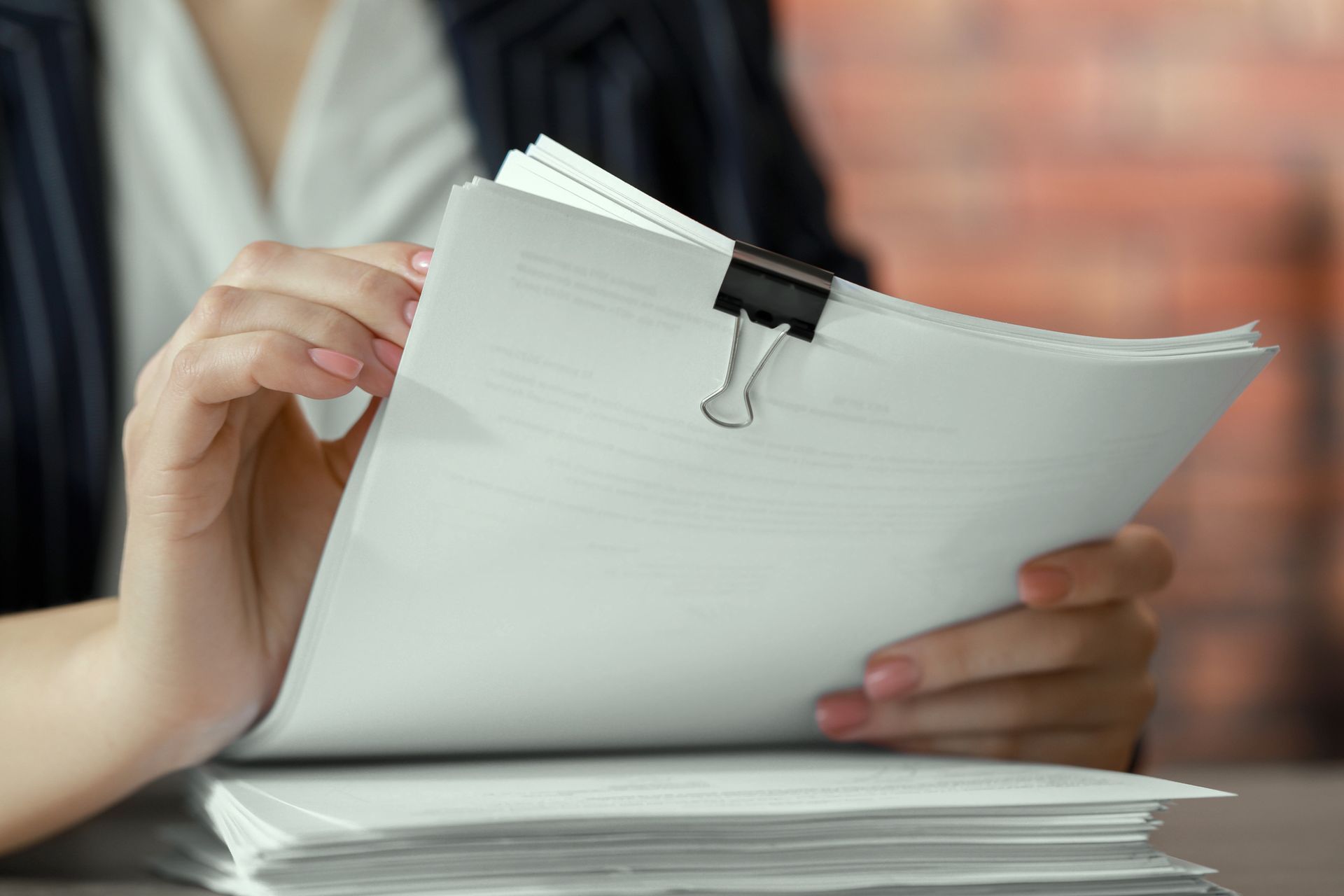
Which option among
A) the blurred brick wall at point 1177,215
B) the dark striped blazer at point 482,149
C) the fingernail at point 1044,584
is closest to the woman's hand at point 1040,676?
the fingernail at point 1044,584

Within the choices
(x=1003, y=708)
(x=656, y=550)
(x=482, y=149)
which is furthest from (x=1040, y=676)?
(x=482, y=149)

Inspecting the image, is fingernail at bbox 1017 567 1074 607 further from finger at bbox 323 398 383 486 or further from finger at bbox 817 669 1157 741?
finger at bbox 323 398 383 486

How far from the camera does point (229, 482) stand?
385 millimetres

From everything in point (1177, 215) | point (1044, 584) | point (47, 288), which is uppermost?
point (1177, 215)

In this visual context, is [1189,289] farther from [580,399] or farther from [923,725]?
[580,399]

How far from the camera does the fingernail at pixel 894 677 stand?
47 centimetres

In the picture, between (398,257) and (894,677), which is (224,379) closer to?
(398,257)

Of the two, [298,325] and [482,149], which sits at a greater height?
[482,149]

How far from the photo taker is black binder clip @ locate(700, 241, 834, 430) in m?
0.34

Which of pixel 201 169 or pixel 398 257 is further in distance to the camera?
pixel 201 169

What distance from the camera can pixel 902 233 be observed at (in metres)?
1.51

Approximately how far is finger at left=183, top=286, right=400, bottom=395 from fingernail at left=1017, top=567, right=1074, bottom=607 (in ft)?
0.90

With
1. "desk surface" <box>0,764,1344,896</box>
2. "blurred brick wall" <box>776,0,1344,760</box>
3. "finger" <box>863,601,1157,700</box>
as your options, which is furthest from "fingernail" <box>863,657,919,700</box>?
"blurred brick wall" <box>776,0,1344,760</box>

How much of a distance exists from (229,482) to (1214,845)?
41cm
